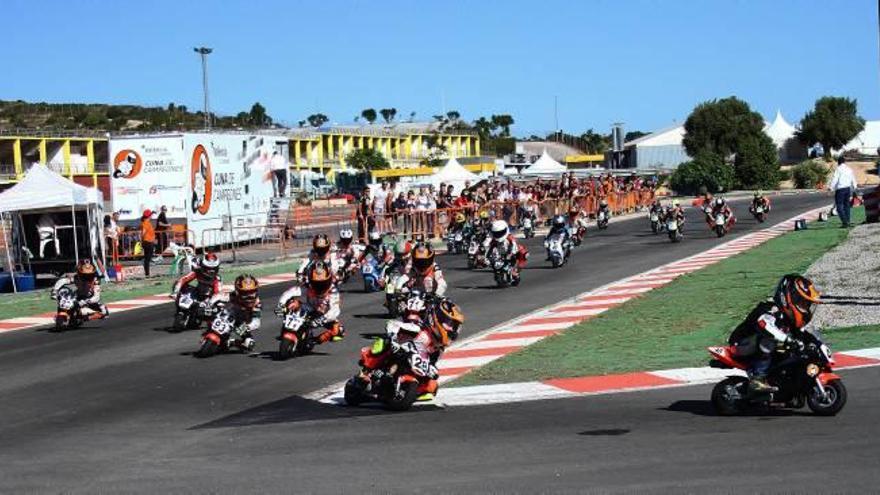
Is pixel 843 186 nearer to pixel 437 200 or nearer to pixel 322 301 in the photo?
pixel 437 200

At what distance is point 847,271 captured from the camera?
21.1 metres

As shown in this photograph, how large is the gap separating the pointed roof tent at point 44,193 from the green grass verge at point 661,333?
1500 centimetres

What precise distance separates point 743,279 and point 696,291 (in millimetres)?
1499

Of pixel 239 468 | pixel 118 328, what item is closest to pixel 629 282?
pixel 118 328

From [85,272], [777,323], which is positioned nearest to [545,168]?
[85,272]

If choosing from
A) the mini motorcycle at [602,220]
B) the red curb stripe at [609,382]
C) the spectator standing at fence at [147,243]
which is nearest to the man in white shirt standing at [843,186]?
the mini motorcycle at [602,220]

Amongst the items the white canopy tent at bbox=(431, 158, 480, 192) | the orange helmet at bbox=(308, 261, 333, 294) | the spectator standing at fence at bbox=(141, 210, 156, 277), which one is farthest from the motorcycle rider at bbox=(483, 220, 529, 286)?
the white canopy tent at bbox=(431, 158, 480, 192)

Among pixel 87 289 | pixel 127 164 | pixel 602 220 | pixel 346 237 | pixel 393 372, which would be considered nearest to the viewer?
pixel 393 372

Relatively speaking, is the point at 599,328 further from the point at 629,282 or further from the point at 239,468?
the point at 239,468

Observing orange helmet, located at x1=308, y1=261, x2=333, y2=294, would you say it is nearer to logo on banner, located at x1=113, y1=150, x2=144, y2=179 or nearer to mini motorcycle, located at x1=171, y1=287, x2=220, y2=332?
mini motorcycle, located at x1=171, y1=287, x2=220, y2=332

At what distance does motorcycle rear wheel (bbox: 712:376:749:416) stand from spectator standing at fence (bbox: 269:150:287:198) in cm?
3578

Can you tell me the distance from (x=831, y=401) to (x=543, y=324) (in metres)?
8.67

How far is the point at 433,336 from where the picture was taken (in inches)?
498

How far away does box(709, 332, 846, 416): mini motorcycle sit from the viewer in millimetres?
10352
